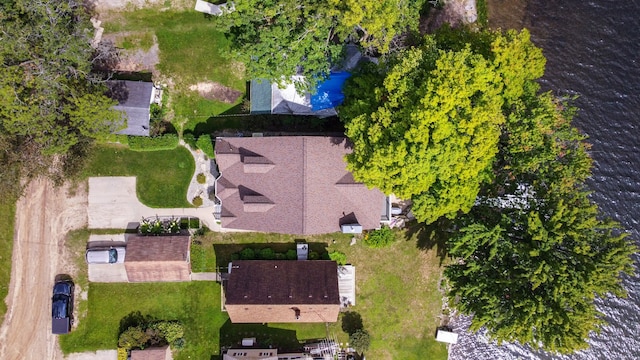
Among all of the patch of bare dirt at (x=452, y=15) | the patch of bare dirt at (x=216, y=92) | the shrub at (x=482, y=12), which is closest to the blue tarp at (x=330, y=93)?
the patch of bare dirt at (x=216, y=92)

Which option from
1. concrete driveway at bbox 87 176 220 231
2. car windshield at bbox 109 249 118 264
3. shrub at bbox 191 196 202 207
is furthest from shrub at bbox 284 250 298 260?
car windshield at bbox 109 249 118 264

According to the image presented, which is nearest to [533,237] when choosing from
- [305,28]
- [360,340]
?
[360,340]

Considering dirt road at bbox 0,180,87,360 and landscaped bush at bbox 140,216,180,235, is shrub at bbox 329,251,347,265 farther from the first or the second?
dirt road at bbox 0,180,87,360

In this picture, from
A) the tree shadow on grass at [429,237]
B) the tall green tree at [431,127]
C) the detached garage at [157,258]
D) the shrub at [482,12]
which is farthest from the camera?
the shrub at [482,12]

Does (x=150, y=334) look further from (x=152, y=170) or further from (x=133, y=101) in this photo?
(x=133, y=101)

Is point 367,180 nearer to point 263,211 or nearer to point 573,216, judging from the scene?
point 263,211

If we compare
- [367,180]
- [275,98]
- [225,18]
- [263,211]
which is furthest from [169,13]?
[367,180]

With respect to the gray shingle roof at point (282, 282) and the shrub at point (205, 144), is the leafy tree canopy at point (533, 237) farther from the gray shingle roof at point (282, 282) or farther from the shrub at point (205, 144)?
the shrub at point (205, 144)
